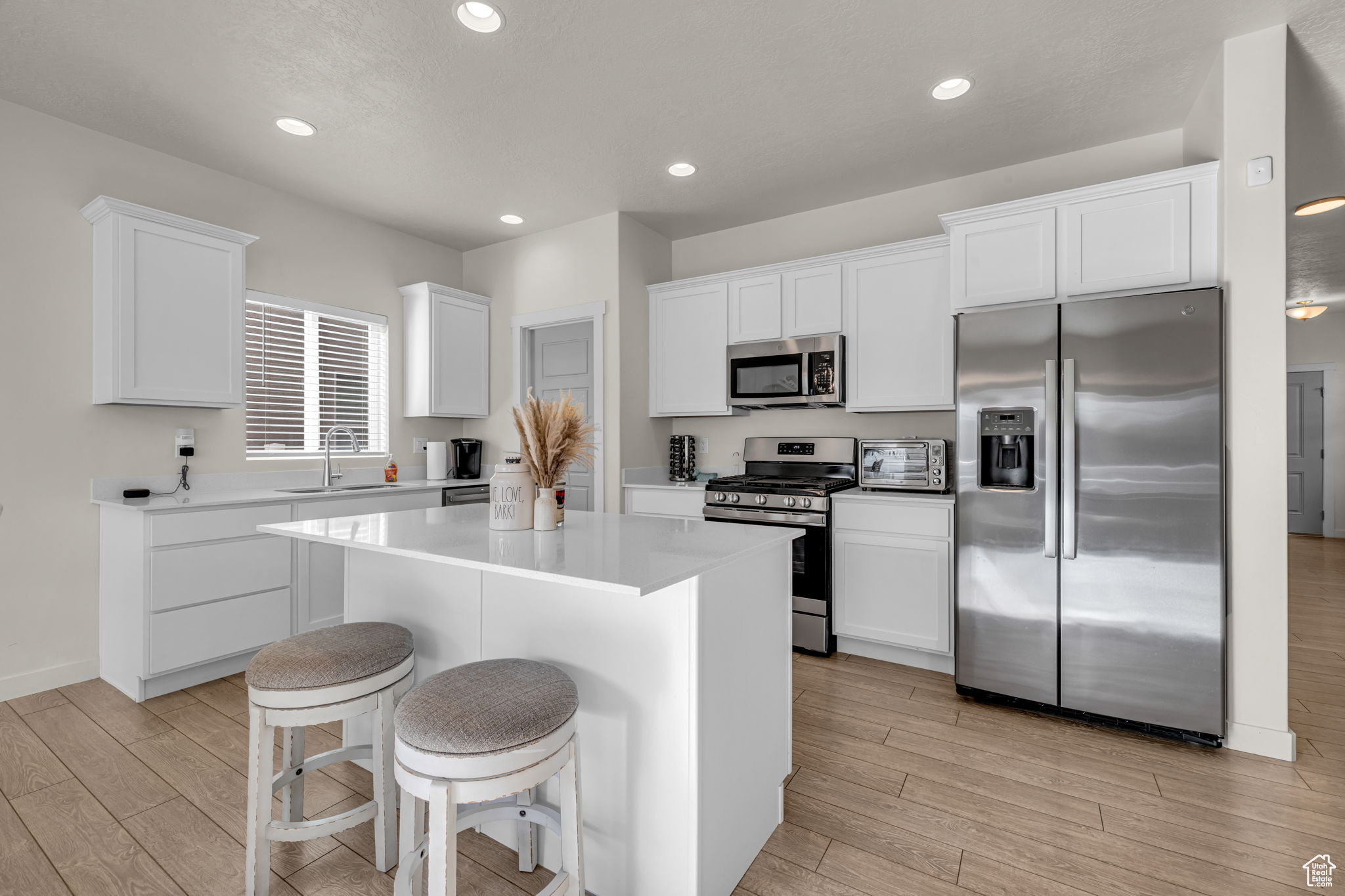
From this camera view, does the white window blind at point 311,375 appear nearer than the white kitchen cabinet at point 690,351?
Yes

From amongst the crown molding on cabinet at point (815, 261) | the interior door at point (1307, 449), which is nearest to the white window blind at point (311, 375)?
the crown molding on cabinet at point (815, 261)

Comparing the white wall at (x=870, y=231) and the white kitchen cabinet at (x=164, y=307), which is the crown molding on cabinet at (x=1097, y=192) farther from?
the white kitchen cabinet at (x=164, y=307)

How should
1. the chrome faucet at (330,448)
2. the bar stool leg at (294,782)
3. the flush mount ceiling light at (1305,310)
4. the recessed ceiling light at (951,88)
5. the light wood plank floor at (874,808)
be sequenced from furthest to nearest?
1. the flush mount ceiling light at (1305,310)
2. the chrome faucet at (330,448)
3. the recessed ceiling light at (951,88)
4. the bar stool leg at (294,782)
5. the light wood plank floor at (874,808)

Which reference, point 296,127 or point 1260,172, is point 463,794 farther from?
point 1260,172

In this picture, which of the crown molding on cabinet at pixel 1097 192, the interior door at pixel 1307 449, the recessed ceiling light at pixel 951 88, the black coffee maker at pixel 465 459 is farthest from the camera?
the interior door at pixel 1307 449

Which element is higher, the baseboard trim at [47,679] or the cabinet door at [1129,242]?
the cabinet door at [1129,242]

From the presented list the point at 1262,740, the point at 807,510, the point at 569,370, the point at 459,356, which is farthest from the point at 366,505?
the point at 1262,740

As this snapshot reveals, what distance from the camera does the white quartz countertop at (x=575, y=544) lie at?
4.25ft

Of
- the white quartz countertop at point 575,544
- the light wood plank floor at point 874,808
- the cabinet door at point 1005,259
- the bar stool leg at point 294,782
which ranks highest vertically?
the cabinet door at point 1005,259

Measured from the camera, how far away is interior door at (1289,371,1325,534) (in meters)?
7.12

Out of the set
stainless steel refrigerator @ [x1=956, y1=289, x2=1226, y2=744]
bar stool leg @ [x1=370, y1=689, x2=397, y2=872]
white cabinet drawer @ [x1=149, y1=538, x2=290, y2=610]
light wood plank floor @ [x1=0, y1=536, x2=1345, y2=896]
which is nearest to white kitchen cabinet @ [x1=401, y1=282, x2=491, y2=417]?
white cabinet drawer @ [x1=149, y1=538, x2=290, y2=610]

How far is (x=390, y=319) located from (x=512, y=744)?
4.03 m

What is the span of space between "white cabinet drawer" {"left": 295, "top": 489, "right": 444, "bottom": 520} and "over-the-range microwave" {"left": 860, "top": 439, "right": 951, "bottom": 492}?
8.36 ft

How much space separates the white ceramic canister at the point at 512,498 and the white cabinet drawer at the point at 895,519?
6.76 ft
